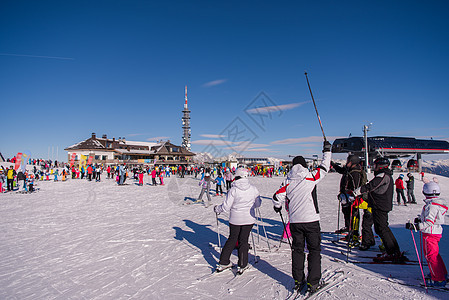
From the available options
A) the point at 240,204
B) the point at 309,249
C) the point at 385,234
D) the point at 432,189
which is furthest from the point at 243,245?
the point at 432,189

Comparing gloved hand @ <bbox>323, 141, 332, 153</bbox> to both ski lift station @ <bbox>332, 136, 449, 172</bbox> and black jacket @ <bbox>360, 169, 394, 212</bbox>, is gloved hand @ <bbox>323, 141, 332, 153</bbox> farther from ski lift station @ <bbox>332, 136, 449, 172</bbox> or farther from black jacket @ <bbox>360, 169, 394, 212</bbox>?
ski lift station @ <bbox>332, 136, 449, 172</bbox>

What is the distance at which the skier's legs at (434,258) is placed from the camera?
3.48 m

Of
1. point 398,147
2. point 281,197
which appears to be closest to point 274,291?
point 281,197

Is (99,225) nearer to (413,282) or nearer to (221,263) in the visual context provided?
(221,263)

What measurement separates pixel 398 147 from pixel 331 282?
63.1 meters

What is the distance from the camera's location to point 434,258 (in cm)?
352

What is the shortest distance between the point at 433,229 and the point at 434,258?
1.38 ft

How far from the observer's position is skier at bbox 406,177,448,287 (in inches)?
135

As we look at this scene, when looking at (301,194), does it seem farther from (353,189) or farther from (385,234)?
(353,189)

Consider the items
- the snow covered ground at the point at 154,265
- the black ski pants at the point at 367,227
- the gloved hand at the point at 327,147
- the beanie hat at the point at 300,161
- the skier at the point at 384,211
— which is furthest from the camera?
the black ski pants at the point at 367,227

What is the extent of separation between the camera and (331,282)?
12.3ft

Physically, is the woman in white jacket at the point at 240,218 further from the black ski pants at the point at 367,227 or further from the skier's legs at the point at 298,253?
the black ski pants at the point at 367,227

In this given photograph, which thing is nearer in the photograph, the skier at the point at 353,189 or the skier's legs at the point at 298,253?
the skier's legs at the point at 298,253

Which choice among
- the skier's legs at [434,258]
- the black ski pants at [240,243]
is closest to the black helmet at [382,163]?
the skier's legs at [434,258]
